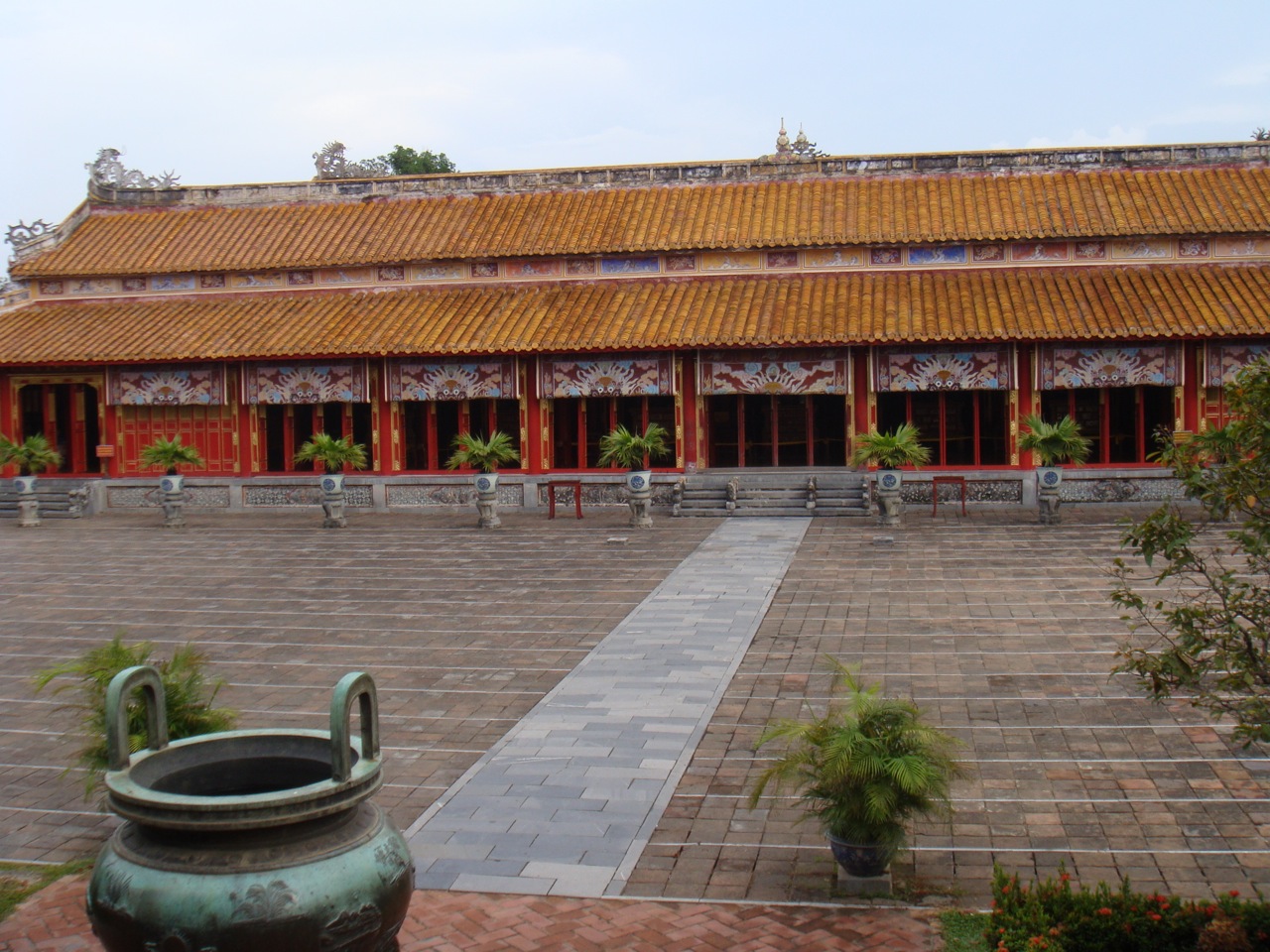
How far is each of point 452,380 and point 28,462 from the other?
8911mm

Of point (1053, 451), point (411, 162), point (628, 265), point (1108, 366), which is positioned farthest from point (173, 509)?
point (411, 162)

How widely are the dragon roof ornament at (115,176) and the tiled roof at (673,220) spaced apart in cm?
82

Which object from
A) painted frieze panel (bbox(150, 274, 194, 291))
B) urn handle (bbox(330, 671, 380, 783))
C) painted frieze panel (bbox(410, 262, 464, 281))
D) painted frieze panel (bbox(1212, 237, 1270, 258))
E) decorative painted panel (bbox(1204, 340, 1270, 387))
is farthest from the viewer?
painted frieze panel (bbox(150, 274, 194, 291))

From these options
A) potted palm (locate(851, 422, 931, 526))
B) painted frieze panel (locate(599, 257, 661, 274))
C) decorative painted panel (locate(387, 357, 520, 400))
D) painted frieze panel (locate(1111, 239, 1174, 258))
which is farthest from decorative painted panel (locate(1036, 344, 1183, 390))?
decorative painted panel (locate(387, 357, 520, 400))

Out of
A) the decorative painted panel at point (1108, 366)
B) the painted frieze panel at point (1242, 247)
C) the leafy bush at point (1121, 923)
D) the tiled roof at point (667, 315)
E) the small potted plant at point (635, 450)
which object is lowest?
the leafy bush at point (1121, 923)

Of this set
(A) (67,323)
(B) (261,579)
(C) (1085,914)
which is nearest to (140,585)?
(B) (261,579)

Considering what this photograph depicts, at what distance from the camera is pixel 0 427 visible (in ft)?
92.7

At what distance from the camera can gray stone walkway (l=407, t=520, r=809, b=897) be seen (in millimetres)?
7496

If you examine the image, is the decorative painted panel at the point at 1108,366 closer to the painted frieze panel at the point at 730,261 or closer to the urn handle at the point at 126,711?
the painted frieze panel at the point at 730,261

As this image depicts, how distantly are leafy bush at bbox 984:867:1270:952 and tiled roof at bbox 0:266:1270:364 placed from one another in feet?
59.8

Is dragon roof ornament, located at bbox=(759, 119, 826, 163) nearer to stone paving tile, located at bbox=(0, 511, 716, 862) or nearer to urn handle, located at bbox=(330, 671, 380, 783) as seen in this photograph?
stone paving tile, located at bbox=(0, 511, 716, 862)

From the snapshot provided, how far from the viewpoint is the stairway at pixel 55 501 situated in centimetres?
2655

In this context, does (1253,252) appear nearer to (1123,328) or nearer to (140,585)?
(1123,328)

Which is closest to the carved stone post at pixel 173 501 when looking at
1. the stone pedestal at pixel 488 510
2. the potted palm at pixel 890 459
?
the stone pedestal at pixel 488 510
